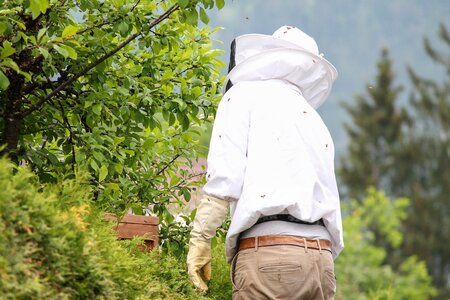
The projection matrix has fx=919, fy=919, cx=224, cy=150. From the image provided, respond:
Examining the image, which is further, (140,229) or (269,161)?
(140,229)

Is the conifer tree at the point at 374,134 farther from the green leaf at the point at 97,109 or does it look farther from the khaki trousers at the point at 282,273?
the khaki trousers at the point at 282,273

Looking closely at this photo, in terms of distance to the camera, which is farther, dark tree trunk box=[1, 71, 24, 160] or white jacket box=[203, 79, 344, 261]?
dark tree trunk box=[1, 71, 24, 160]

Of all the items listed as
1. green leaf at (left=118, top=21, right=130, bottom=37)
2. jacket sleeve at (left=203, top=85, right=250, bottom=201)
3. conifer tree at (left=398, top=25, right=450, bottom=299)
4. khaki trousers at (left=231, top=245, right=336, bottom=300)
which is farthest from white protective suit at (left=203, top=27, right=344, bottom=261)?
conifer tree at (left=398, top=25, right=450, bottom=299)

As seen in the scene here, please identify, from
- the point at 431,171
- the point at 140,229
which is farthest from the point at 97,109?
the point at 431,171

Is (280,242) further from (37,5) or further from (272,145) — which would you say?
(37,5)

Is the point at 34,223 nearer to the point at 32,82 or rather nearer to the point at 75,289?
the point at 75,289

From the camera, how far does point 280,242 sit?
13.7ft

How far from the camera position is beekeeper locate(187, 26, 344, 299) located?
418cm

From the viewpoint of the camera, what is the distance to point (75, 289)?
11.3ft

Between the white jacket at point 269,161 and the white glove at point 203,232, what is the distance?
0.08m

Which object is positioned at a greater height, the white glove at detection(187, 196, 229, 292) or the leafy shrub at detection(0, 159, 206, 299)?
the white glove at detection(187, 196, 229, 292)

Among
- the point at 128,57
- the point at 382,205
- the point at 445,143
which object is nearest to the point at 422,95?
the point at 445,143

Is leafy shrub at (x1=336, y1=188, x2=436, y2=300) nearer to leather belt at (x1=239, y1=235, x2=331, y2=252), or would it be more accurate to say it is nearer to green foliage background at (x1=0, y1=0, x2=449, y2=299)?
green foliage background at (x1=0, y1=0, x2=449, y2=299)

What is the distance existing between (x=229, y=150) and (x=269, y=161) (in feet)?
0.68
